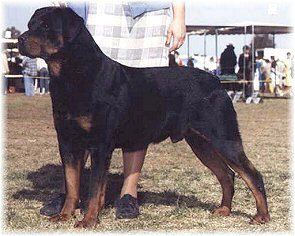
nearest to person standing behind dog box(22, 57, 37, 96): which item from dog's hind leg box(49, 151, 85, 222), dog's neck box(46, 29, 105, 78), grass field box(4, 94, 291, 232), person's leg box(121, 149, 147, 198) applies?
grass field box(4, 94, 291, 232)

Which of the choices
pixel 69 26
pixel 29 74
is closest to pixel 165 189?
pixel 69 26

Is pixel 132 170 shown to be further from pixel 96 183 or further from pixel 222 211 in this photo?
pixel 96 183

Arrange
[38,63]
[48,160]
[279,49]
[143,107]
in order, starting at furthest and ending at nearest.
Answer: [279,49] → [38,63] → [48,160] → [143,107]

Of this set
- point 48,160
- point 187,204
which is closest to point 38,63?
point 48,160

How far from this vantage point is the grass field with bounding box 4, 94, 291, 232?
13.8ft

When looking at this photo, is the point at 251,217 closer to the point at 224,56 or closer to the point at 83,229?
the point at 83,229

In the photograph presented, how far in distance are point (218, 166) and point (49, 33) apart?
170cm

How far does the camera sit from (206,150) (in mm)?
4652

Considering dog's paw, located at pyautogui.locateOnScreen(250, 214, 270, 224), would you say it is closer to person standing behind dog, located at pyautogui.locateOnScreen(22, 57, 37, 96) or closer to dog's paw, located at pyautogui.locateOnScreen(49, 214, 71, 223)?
dog's paw, located at pyautogui.locateOnScreen(49, 214, 71, 223)

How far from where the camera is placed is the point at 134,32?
494 cm

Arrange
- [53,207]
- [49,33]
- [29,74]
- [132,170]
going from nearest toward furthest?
[49,33], [53,207], [132,170], [29,74]

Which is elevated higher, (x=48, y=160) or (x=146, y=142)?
(x=146, y=142)

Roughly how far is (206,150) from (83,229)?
1.25 metres

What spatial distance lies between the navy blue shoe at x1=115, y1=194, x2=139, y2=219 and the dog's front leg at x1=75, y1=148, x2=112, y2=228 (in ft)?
1.58
